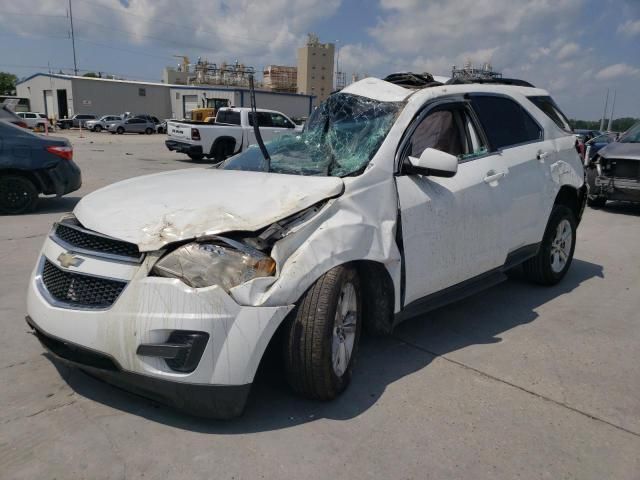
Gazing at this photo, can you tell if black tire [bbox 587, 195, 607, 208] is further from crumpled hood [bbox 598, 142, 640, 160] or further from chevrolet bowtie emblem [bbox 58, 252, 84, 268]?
chevrolet bowtie emblem [bbox 58, 252, 84, 268]

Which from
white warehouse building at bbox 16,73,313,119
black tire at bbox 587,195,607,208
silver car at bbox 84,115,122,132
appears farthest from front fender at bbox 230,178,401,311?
white warehouse building at bbox 16,73,313,119

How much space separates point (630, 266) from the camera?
6469 millimetres

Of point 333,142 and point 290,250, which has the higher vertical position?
point 333,142

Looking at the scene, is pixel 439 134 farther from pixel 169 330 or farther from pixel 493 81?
pixel 169 330

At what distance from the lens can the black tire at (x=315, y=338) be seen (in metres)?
2.76

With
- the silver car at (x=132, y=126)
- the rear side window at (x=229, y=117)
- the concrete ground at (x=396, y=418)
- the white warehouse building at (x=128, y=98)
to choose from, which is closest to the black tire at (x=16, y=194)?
the concrete ground at (x=396, y=418)

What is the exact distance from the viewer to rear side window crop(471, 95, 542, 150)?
432 centimetres

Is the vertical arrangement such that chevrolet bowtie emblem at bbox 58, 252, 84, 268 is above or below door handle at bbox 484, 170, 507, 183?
below

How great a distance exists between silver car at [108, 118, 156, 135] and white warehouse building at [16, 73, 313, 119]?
9.41 meters

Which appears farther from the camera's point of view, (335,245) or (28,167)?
(28,167)

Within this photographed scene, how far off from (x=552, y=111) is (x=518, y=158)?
124 cm

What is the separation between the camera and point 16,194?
8.00m

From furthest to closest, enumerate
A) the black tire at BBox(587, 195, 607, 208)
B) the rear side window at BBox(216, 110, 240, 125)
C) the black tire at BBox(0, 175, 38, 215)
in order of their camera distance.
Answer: the rear side window at BBox(216, 110, 240, 125)
the black tire at BBox(587, 195, 607, 208)
the black tire at BBox(0, 175, 38, 215)

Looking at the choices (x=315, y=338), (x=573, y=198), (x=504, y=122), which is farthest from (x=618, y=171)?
(x=315, y=338)
